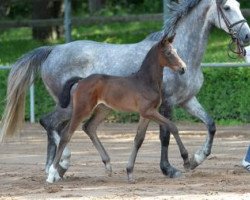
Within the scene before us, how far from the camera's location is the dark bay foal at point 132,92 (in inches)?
416

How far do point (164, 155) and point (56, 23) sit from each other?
1259cm

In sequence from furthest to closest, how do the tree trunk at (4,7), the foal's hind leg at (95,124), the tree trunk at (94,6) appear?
the tree trunk at (94,6)
the tree trunk at (4,7)
the foal's hind leg at (95,124)

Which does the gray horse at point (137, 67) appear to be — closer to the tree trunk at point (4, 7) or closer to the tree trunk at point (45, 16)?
the tree trunk at point (45, 16)

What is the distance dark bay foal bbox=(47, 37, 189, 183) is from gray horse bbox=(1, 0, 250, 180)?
17.7 inches

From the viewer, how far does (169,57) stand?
1064 centimetres

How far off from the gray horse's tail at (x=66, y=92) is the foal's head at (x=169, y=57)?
1079mm

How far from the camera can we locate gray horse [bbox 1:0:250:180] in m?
11.2

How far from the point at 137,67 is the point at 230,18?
1167 millimetres

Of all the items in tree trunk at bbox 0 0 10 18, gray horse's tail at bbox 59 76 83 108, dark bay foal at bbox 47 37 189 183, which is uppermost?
dark bay foal at bbox 47 37 189 183

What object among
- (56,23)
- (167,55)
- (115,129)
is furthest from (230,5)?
(56,23)

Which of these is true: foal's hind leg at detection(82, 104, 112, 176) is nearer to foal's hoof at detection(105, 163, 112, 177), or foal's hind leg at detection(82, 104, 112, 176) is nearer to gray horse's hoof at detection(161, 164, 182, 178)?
foal's hoof at detection(105, 163, 112, 177)

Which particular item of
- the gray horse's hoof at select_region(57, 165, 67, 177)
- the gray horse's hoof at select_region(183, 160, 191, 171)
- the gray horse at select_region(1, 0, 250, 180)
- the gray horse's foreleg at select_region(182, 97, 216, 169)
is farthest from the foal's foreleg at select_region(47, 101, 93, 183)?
the gray horse's foreleg at select_region(182, 97, 216, 169)

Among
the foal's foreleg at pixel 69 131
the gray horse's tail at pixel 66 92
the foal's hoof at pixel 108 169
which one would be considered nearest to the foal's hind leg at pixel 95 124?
the foal's hoof at pixel 108 169

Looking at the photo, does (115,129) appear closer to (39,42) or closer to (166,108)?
(166,108)
